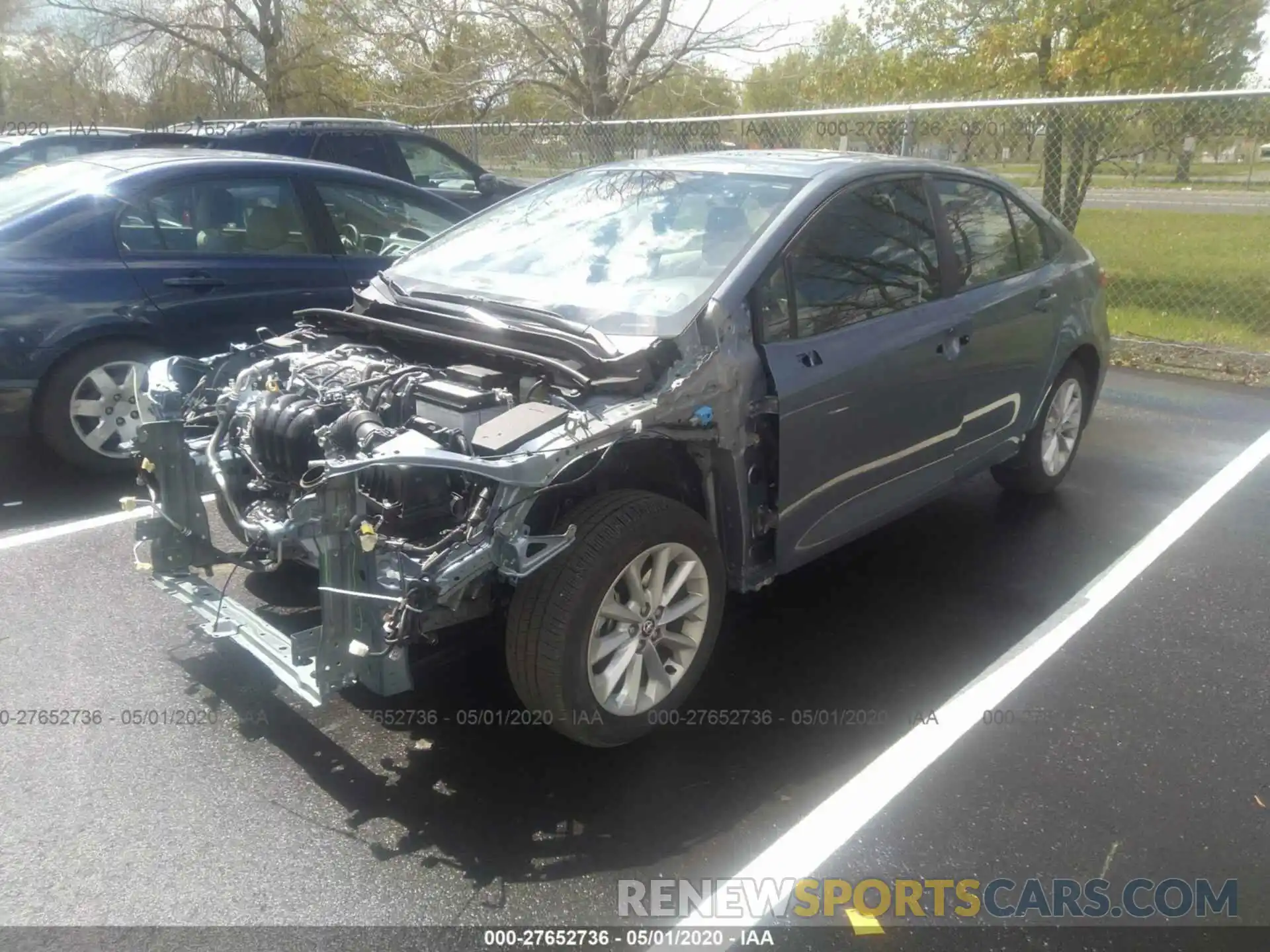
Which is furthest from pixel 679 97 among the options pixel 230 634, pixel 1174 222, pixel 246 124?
pixel 230 634

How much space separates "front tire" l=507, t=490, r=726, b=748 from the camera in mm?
2949

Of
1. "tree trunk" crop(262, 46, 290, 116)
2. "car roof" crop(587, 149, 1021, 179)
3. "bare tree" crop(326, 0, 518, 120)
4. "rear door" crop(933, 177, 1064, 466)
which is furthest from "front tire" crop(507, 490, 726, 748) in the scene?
"tree trunk" crop(262, 46, 290, 116)

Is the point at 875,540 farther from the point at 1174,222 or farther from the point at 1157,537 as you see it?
the point at 1174,222

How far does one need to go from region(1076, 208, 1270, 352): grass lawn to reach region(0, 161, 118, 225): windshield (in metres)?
8.45

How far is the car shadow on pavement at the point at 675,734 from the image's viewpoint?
2.88m

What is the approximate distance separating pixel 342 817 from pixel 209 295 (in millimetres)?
3665

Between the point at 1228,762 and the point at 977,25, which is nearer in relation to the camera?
the point at 1228,762

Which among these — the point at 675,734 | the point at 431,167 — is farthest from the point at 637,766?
the point at 431,167

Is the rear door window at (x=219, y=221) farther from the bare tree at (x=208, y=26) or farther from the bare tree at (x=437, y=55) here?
the bare tree at (x=208, y=26)

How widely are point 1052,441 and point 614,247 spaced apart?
285 centimetres

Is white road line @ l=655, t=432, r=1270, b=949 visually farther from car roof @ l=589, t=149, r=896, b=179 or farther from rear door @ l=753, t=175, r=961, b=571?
car roof @ l=589, t=149, r=896, b=179

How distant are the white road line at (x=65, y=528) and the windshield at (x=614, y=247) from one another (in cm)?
163

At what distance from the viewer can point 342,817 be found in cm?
291

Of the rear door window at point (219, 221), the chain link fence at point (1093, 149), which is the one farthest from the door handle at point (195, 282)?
the chain link fence at point (1093, 149)
